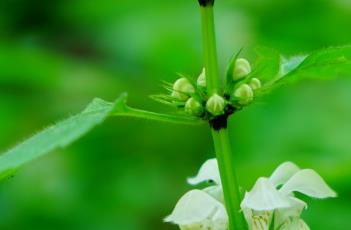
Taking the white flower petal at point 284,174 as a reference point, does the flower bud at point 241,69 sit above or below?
above

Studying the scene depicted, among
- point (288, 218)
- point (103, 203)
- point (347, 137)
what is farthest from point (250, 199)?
point (103, 203)

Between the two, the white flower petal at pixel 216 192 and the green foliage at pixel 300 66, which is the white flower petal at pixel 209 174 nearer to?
the white flower petal at pixel 216 192

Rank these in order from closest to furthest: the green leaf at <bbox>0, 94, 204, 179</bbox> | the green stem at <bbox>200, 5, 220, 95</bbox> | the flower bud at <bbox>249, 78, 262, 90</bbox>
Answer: the green leaf at <bbox>0, 94, 204, 179</bbox> → the green stem at <bbox>200, 5, 220, 95</bbox> → the flower bud at <bbox>249, 78, 262, 90</bbox>

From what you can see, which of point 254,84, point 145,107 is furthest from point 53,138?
point 145,107

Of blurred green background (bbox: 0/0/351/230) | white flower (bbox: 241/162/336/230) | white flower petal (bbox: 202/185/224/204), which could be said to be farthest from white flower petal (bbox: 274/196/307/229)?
blurred green background (bbox: 0/0/351/230)

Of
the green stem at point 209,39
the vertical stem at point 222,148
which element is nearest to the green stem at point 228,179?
the vertical stem at point 222,148

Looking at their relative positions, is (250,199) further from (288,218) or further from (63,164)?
(63,164)

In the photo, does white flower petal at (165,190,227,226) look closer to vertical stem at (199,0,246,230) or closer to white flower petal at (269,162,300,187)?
vertical stem at (199,0,246,230)
